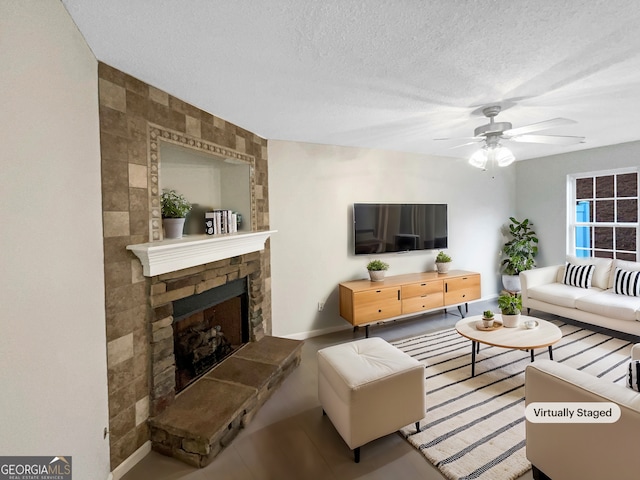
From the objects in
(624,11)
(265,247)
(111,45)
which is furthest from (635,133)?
(111,45)

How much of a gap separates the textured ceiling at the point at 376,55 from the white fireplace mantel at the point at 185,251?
41.0 inches

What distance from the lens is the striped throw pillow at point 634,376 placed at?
4.45ft

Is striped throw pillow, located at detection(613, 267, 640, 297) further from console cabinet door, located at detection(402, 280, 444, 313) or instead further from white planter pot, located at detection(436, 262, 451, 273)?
console cabinet door, located at detection(402, 280, 444, 313)

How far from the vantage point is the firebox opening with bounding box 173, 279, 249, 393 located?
7.85 feet

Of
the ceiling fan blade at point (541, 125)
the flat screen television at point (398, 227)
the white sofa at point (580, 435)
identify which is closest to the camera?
the white sofa at point (580, 435)

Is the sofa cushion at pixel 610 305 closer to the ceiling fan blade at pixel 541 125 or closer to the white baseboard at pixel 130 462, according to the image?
the ceiling fan blade at pixel 541 125

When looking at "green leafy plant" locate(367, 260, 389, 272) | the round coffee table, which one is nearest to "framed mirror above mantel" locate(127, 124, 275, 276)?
"green leafy plant" locate(367, 260, 389, 272)

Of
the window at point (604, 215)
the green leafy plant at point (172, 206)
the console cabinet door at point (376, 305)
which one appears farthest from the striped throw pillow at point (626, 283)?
the green leafy plant at point (172, 206)

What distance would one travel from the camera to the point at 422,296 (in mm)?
3896

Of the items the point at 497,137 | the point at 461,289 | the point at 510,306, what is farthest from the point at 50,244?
the point at 461,289

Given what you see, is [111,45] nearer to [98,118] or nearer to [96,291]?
[98,118]

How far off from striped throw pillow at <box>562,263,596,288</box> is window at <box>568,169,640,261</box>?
0.77 m

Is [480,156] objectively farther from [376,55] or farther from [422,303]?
[422,303]

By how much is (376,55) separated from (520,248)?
462cm
